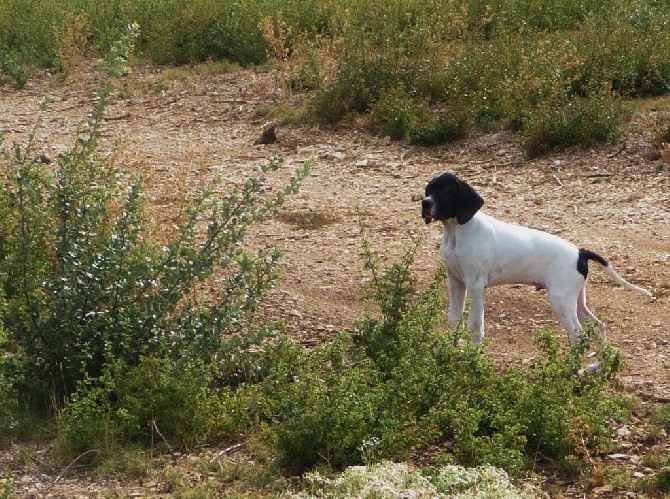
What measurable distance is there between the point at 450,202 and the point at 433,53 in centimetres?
685

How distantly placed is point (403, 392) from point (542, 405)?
24.5 inches

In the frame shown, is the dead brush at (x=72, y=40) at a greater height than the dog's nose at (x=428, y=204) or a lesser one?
lesser

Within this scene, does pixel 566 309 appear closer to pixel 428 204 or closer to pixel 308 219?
pixel 428 204

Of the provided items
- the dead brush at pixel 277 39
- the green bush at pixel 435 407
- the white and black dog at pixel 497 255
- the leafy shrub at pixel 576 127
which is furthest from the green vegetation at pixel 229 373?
the dead brush at pixel 277 39

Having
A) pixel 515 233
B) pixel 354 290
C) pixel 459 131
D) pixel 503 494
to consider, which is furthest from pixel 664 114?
pixel 503 494

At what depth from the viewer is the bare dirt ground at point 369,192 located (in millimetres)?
7172

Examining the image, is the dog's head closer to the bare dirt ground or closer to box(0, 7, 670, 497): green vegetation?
box(0, 7, 670, 497): green vegetation

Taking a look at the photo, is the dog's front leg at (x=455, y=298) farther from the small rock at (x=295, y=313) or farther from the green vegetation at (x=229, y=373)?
the small rock at (x=295, y=313)

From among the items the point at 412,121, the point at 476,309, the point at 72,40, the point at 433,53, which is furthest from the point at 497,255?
the point at 72,40

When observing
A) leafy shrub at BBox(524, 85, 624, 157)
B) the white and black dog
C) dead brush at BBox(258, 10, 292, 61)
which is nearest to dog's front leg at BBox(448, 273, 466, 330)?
the white and black dog

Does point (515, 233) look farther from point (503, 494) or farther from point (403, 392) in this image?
point (503, 494)

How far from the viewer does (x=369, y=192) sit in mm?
10328

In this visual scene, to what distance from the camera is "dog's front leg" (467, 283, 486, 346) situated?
625 cm

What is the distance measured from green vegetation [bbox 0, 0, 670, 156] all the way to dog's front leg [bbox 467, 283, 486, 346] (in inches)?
188
